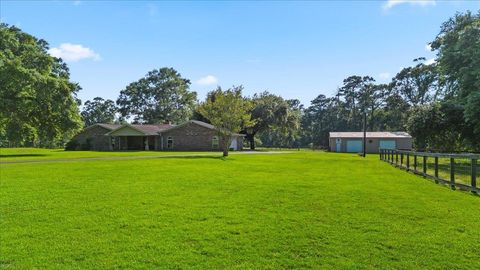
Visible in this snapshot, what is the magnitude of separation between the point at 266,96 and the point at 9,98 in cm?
3723

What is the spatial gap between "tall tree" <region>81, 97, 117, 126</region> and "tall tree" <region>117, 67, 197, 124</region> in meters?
11.3

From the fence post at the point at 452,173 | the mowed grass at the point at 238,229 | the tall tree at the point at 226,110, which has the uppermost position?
the tall tree at the point at 226,110

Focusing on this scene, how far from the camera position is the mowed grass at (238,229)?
15.2ft

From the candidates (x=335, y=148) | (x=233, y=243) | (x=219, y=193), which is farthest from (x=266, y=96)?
(x=233, y=243)

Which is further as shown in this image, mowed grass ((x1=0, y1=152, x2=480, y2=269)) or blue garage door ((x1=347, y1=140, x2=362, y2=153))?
blue garage door ((x1=347, y1=140, x2=362, y2=153))

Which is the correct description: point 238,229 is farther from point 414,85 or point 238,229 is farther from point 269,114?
point 414,85

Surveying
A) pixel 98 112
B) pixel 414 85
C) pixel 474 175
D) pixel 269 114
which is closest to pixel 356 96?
pixel 414 85

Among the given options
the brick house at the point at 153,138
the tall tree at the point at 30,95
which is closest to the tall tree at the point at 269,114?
the brick house at the point at 153,138

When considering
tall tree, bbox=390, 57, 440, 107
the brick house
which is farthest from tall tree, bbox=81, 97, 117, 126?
tall tree, bbox=390, 57, 440, 107

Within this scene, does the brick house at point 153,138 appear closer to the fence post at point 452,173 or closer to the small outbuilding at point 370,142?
the small outbuilding at point 370,142

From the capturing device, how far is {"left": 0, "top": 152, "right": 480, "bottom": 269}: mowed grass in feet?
15.2

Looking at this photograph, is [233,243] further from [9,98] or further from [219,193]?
[9,98]

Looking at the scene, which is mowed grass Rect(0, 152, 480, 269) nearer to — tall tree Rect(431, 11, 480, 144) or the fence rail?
the fence rail

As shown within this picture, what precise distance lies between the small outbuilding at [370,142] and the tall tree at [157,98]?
35536 millimetres
